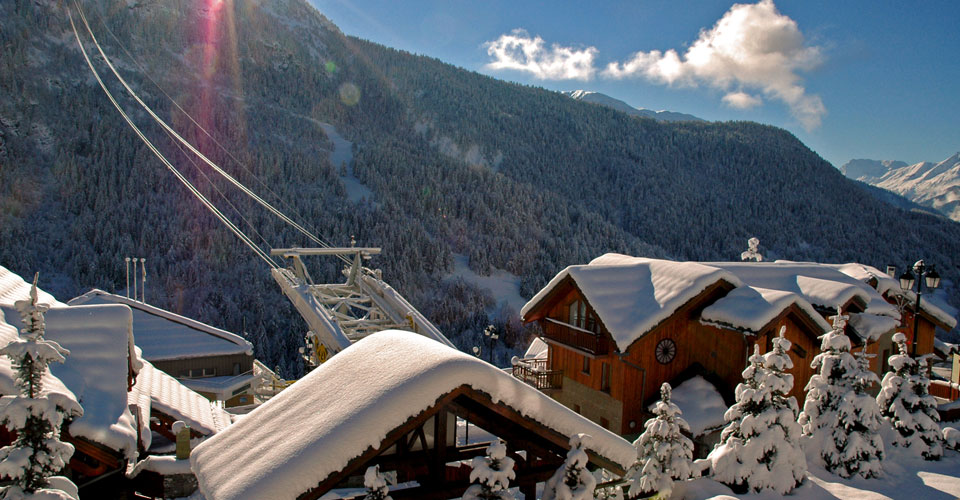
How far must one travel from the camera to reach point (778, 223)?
122 meters

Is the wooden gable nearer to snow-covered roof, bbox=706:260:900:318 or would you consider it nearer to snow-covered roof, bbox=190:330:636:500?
snow-covered roof, bbox=190:330:636:500

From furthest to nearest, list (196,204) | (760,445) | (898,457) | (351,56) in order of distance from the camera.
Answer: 1. (351,56)
2. (196,204)
3. (898,457)
4. (760,445)

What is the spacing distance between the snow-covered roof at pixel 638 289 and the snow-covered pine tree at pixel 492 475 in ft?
34.8

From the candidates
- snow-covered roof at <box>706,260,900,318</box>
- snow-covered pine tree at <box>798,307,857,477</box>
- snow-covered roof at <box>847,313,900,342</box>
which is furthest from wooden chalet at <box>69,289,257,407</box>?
snow-covered roof at <box>847,313,900,342</box>

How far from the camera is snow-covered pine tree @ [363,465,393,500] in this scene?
17.5 feet

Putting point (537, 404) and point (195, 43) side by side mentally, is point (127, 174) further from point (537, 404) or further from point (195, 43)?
point (537, 404)

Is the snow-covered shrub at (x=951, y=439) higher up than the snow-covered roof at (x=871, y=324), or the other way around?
the snow-covered roof at (x=871, y=324)

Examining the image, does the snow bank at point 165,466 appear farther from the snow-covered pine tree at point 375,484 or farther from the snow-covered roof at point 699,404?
the snow-covered roof at point 699,404

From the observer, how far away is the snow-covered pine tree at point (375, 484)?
533cm

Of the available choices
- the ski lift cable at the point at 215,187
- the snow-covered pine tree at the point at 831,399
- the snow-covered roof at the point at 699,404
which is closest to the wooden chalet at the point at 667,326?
the snow-covered roof at the point at 699,404

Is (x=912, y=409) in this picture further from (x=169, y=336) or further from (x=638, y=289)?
(x=169, y=336)

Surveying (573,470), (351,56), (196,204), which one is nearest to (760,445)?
(573,470)

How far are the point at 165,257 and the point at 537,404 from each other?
68.5 m

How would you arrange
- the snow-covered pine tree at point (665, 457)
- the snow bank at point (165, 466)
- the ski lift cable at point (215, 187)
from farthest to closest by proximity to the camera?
the ski lift cable at point (215, 187)
the snow bank at point (165, 466)
the snow-covered pine tree at point (665, 457)
